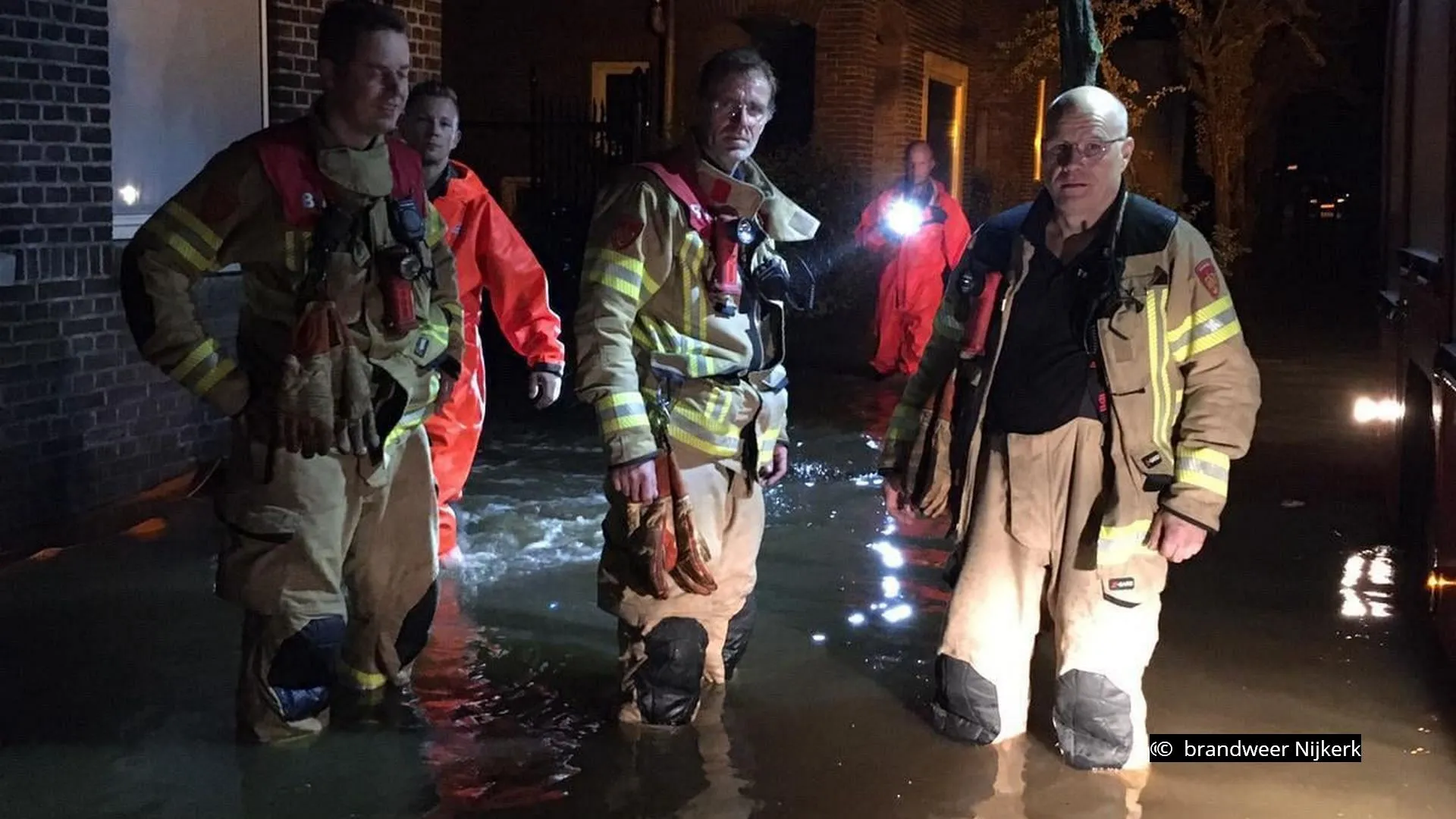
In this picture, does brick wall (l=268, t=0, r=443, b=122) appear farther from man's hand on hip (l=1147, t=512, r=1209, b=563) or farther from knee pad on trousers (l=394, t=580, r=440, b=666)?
man's hand on hip (l=1147, t=512, r=1209, b=563)

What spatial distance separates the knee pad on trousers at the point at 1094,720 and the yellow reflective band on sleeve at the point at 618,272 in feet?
5.27

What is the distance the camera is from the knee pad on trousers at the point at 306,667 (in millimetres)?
4137

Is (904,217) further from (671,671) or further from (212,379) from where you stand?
(212,379)

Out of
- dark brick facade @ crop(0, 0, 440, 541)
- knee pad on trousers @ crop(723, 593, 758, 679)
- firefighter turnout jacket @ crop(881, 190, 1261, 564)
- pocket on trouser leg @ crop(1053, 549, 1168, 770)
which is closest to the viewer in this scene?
firefighter turnout jacket @ crop(881, 190, 1261, 564)

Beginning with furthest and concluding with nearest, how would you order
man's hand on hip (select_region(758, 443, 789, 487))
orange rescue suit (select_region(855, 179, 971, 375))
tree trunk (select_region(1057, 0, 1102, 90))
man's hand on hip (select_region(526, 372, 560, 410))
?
orange rescue suit (select_region(855, 179, 971, 375)), tree trunk (select_region(1057, 0, 1102, 90)), man's hand on hip (select_region(526, 372, 560, 410)), man's hand on hip (select_region(758, 443, 789, 487))

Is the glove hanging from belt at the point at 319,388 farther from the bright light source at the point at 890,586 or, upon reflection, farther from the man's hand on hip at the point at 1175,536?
the bright light source at the point at 890,586

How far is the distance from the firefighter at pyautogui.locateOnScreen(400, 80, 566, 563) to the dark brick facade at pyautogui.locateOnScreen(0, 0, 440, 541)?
1.64 metres

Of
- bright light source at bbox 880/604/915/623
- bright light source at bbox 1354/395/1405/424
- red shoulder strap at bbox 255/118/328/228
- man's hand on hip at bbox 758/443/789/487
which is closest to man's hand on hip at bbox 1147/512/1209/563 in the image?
man's hand on hip at bbox 758/443/789/487

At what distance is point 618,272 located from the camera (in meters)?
4.07

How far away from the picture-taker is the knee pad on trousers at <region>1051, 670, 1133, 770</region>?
4.07 metres

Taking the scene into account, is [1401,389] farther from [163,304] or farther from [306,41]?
[306,41]

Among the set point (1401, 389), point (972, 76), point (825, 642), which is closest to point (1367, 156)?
point (972, 76)

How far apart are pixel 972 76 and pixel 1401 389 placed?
15.2 metres

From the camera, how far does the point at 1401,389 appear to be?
6449mm
